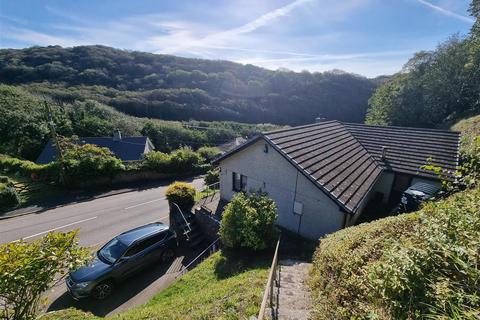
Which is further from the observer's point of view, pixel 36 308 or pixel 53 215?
pixel 53 215

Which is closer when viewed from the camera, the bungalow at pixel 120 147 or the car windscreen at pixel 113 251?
the car windscreen at pixel 113 251

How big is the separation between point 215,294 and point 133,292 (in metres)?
5.04

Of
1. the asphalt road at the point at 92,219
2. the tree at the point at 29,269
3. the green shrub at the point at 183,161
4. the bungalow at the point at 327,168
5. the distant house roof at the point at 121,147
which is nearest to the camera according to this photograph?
the tree at the point at 29,269

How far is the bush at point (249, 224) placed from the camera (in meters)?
9.31

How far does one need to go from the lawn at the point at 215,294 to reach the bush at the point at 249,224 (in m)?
0.59

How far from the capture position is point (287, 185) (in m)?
11.8

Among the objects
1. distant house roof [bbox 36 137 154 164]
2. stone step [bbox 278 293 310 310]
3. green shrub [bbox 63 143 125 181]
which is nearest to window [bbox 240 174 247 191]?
stone step [bbox 278 293 310 310]

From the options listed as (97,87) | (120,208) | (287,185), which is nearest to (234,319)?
(287,185)

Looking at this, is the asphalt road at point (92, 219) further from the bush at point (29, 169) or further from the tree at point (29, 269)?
the tree at point (29, 269)

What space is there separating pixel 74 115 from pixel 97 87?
37218mm

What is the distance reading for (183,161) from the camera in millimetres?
30406

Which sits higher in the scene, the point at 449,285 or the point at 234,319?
the point at 449,285

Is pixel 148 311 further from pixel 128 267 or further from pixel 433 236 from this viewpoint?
pixel 433 236

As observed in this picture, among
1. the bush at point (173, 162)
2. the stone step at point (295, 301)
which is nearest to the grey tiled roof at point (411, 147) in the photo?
the stone step at point (295, 301)
